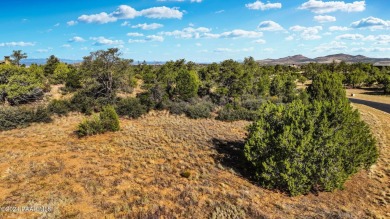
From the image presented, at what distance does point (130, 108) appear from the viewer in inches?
1316

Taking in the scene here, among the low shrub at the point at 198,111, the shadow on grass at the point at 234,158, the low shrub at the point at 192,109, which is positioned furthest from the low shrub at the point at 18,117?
the shadow on grass at the point at 234,158

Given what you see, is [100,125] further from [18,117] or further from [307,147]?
[307,147]

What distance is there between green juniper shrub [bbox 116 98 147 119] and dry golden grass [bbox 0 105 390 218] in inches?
348

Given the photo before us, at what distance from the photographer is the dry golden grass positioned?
1209 cm

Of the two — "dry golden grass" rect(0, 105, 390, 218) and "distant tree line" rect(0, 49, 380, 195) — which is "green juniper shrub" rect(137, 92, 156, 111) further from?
"dry golden grass" rect(0, 105, 390, 218)

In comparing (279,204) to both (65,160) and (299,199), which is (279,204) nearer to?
(299,199)

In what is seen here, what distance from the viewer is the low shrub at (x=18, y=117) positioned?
82.3 feet

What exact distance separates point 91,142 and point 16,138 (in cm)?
707

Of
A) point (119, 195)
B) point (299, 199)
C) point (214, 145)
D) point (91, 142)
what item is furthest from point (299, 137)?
point (91, 142)

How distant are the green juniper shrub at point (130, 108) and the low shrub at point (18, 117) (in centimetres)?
860

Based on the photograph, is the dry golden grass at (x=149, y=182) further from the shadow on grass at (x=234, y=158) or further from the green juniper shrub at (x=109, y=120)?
the green juniper shrub at (x=109, y=120)

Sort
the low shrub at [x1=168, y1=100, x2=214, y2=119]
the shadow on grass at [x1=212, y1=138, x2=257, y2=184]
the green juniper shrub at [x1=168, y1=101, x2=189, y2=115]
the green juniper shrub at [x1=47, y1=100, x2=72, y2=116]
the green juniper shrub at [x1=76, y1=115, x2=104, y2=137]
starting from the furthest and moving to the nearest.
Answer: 1. the green juniper shrub at [x1=168, y1=101, x2=189, y2=115]
2. the low shrub at [x1=168, y1=100, x2=214, y2=119]
3. the green juniper shrub at [x1=47, y1=100, x2=72, y2=116]
4. the green juniper shrub at [x1=76, y1=115, x2=104, y2=137]
5. the shadow on grass at [x1=212, y1=138, x2=257, y2=184]

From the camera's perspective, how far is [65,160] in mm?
17422

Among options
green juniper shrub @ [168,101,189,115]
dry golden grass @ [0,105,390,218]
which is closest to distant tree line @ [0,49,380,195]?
green juniper shrub @ [168,101,189,115]
